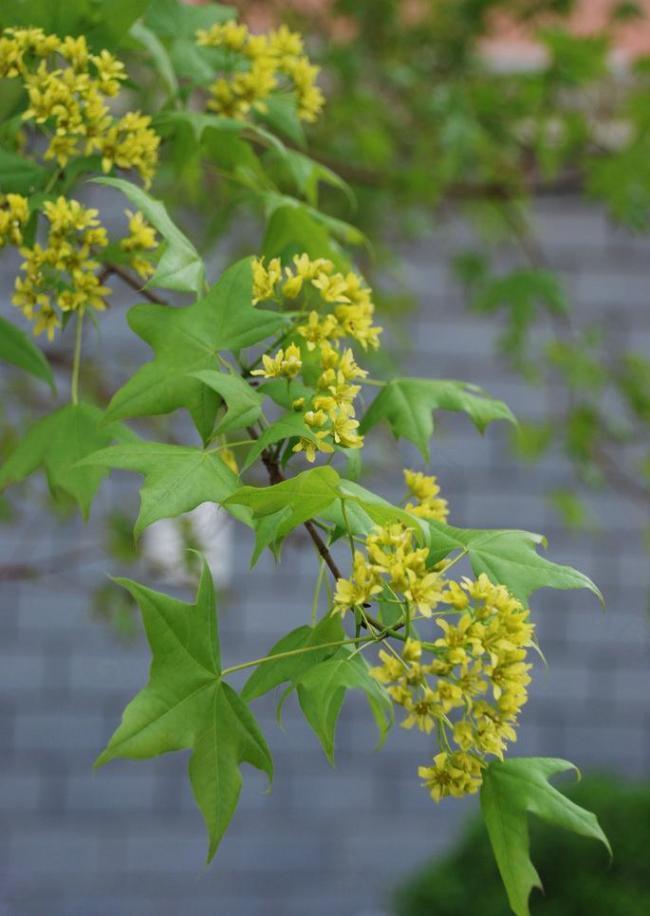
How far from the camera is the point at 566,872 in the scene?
327 cm

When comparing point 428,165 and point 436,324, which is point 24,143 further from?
point 436,324

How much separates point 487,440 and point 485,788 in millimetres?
3715

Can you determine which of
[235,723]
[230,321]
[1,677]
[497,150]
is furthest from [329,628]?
[1,677]

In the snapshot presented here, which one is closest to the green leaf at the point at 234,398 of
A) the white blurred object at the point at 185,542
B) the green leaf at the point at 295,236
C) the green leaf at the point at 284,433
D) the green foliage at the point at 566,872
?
the green leaf at the point at 284,433

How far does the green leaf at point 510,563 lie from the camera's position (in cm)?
98

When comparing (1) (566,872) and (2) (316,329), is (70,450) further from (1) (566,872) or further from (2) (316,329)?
(1) (566,872)

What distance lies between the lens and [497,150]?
294 cm

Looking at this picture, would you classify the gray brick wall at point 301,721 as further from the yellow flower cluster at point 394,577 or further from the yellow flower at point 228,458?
the yellow flower cluster at point 394,577

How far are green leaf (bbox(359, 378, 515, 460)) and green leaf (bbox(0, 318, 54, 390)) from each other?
0.94ft

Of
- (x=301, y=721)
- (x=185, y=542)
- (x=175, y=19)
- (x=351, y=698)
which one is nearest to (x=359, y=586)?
(x=175, y=19)

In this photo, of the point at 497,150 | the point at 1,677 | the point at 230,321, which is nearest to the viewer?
the point at 230,321

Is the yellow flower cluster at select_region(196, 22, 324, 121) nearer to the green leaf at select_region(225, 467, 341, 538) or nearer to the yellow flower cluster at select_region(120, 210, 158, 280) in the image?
the yellow flower cluster at select_region(120, 210, 158, 280)

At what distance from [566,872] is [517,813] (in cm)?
246

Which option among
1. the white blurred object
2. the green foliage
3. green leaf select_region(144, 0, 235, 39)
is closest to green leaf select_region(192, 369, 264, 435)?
green leaf select_region(144, 0, 235, 39)
